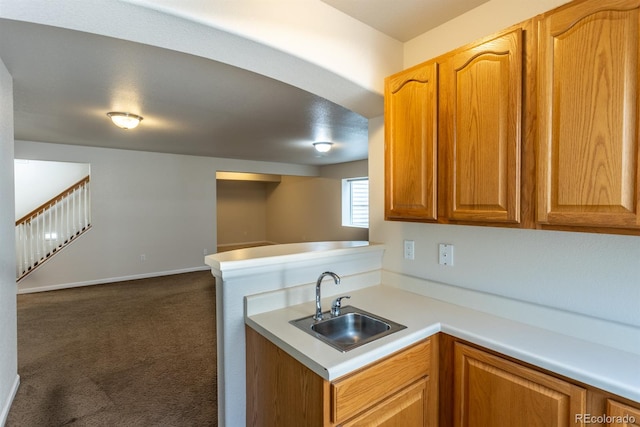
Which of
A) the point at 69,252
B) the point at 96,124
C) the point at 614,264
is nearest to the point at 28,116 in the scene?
the point at 96,124

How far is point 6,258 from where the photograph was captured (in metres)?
2.10

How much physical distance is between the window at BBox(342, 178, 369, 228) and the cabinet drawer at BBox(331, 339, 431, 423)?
5674 millimetres

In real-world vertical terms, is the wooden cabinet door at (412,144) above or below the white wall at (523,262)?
above

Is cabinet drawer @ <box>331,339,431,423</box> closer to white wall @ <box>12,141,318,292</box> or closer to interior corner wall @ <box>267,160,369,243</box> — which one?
interior corner wall @ <box>267,160,369,243</box>

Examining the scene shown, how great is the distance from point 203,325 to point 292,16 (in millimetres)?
3291

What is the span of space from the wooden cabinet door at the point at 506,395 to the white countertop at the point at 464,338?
56 mm

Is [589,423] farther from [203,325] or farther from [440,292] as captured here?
[203,325]

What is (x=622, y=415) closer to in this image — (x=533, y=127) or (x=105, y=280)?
(x=533, y=127)

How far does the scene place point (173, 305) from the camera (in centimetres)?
424

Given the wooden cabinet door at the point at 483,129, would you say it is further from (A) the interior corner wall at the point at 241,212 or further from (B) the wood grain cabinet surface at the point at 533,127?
(A) the interior corner wall at the point at 241,212

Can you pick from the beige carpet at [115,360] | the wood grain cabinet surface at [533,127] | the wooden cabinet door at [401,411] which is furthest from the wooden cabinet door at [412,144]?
the beige carpet at [115,360]

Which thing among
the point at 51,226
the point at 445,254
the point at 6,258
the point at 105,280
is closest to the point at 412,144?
the point at 445,254

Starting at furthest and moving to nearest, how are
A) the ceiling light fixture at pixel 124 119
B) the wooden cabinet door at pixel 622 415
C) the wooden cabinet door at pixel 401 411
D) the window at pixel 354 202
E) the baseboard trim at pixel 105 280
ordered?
the window at pixel 354 202 < the baseboard trim at pixel 105 280 < the ceiling light fixture at pixel 124 119 < the wooden cabinet door at pixel 401 411 < the wooden cabinet door at pixel 622 415

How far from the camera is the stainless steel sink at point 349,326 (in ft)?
4.92
